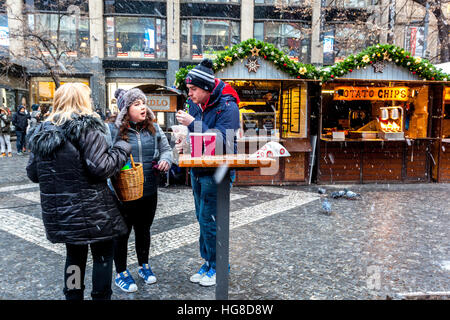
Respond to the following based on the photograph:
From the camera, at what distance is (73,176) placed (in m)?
2.49

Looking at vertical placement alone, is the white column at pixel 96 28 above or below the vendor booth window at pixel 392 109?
above

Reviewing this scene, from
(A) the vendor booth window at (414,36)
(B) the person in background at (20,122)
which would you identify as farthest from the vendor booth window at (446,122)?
(B) the person in background at (20,122)

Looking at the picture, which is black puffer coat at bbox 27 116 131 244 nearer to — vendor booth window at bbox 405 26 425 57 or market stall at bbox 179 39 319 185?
market stall at bbox 179 39 319 185

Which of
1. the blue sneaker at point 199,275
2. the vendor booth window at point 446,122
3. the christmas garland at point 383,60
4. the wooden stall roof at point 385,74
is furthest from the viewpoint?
the vendor booth window at point 446,122

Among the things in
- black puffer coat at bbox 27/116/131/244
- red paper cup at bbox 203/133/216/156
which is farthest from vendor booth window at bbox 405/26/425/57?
black puffer coat at bbox 27/116/131/244

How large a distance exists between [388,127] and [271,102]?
3.26 metres

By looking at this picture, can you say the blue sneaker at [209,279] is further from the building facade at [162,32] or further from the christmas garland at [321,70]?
the building facade at [162,32]

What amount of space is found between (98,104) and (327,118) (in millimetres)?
13903

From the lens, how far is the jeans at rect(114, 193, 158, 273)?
11.4 ft

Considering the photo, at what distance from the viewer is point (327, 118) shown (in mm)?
12805

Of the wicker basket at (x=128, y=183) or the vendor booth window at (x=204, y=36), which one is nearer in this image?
the wicker basket at (x=128, y=183)

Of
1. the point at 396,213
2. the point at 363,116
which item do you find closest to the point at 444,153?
the point at 363,116

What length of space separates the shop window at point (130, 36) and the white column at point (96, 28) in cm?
38

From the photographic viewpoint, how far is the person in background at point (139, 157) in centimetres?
335
